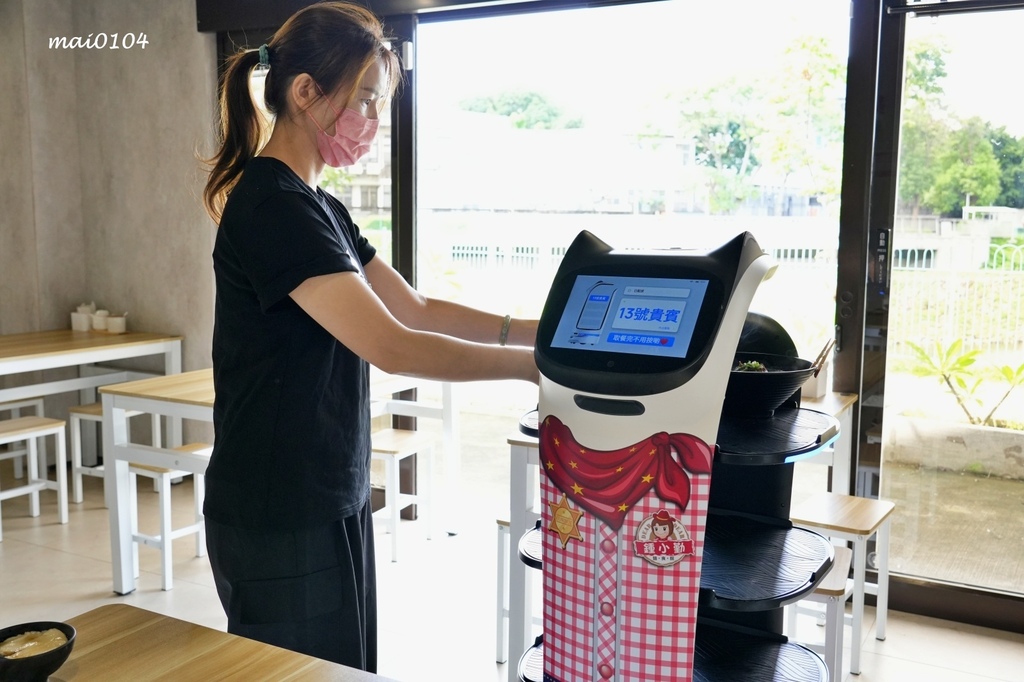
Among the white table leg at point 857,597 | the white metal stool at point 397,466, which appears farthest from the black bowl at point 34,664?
the white metal stool at point 397,466

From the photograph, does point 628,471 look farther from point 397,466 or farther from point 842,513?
point 397,466

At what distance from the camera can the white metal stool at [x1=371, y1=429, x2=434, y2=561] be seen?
3533 millimetres

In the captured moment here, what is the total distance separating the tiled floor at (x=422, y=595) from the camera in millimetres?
2752

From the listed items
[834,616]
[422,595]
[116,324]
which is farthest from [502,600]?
[116,324]

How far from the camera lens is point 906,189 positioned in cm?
305

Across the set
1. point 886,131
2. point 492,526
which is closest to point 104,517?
point 492,526

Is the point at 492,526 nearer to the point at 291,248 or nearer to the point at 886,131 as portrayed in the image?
the point at 886,131

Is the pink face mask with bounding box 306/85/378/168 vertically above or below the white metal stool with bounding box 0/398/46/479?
above

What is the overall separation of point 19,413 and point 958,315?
13.7 feet

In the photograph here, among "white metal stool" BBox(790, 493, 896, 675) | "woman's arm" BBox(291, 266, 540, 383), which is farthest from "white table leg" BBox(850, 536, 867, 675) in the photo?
"woman's arm" BBox(291, 266, 540, 383)

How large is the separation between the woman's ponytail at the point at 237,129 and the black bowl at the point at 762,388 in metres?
0.87

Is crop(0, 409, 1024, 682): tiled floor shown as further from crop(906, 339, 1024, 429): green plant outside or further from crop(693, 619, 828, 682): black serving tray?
crop(693, 619, 828, 682): black serving tray

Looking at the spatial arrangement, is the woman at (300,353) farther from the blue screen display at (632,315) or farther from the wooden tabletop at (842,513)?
the wooden tabletop at (842,513)

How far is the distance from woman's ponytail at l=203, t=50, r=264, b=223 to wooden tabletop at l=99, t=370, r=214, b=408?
5.22 feet
